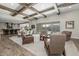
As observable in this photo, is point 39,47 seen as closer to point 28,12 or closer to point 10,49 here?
point 10,49

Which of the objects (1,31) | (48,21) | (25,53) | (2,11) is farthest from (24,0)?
(25,53)

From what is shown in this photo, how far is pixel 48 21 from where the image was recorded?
2465mm

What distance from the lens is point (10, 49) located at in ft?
7.76

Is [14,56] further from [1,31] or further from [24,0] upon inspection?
[24,0]

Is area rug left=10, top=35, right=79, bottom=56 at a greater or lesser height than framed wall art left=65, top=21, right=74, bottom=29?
lesser

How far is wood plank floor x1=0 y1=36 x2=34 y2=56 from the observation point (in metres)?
2.35

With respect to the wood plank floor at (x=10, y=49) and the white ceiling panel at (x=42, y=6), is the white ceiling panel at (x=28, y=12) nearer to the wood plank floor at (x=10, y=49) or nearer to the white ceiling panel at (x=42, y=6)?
the white ceiling panel at (x=42, y=6)

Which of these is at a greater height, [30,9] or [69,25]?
[30,9]

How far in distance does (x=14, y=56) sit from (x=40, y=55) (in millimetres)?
649

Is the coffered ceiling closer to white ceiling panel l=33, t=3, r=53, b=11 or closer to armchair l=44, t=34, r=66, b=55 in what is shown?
white ceiling panel l=33, t=3, r=53, b=11

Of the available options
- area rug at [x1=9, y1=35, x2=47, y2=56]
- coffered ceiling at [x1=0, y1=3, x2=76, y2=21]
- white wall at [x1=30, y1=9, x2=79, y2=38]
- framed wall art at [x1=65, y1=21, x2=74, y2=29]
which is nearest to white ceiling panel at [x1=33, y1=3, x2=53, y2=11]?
coffered ceiling at [x1=0, y1=3, x2=76, y2=21]

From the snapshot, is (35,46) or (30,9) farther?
(35,46)

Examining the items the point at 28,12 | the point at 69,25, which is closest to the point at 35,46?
the point at 28,12

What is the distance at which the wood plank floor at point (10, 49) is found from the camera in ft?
7.71
